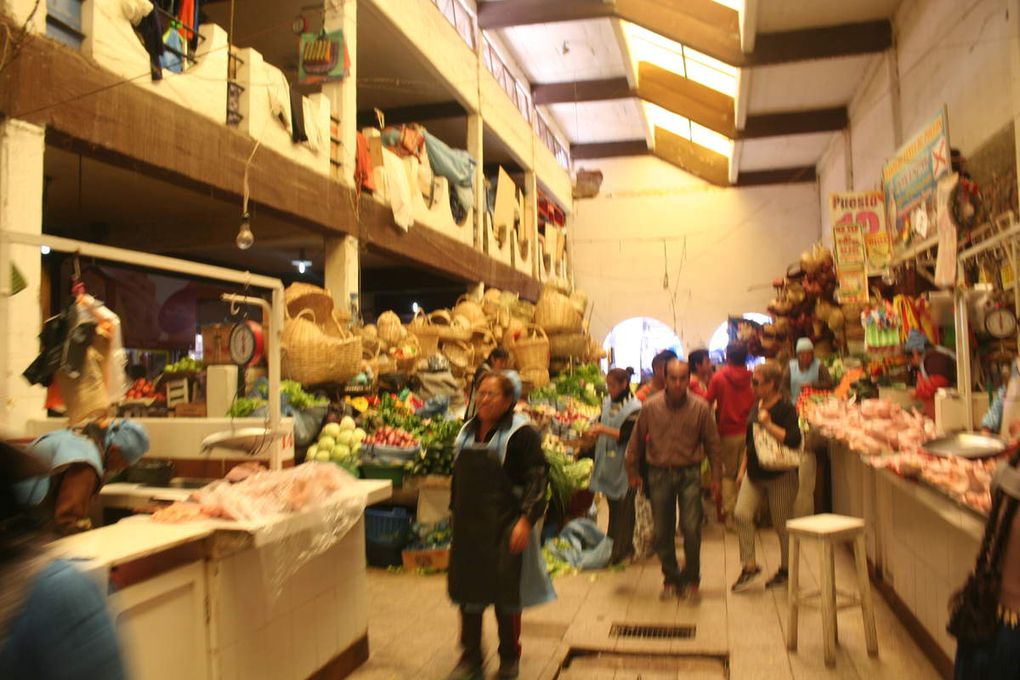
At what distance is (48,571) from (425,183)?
33.6 ft

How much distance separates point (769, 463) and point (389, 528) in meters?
3.35

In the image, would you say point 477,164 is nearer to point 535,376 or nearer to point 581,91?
point 535,376

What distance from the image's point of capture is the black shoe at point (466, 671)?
13.1 ft

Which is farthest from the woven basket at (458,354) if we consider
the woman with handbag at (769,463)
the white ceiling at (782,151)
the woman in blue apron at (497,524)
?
→ the white ceiling at (782,151)

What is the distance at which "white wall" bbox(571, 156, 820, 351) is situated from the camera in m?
18.9

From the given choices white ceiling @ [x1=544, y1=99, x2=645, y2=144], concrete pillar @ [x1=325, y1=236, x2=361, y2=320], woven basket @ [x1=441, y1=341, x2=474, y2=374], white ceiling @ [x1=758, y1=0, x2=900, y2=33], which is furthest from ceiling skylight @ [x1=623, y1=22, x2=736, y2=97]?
concrete pillar @ [x1=325, y1=236, x2=361, y2=320]

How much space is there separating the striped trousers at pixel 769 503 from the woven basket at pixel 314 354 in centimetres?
399

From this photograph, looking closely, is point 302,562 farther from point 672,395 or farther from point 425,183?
point 425,183

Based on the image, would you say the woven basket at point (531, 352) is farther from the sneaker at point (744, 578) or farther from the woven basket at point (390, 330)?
the sneaker at point (744, 578)

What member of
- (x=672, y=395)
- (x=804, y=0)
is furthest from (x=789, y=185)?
(x=672, y=395)

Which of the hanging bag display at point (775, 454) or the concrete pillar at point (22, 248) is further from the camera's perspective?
the hanging bag display at point (775, 454)

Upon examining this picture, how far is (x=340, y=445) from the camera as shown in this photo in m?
6.75

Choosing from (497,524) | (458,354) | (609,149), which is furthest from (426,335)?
(609,149)

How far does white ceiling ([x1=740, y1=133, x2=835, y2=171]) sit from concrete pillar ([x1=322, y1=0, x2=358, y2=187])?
31.7 ft
